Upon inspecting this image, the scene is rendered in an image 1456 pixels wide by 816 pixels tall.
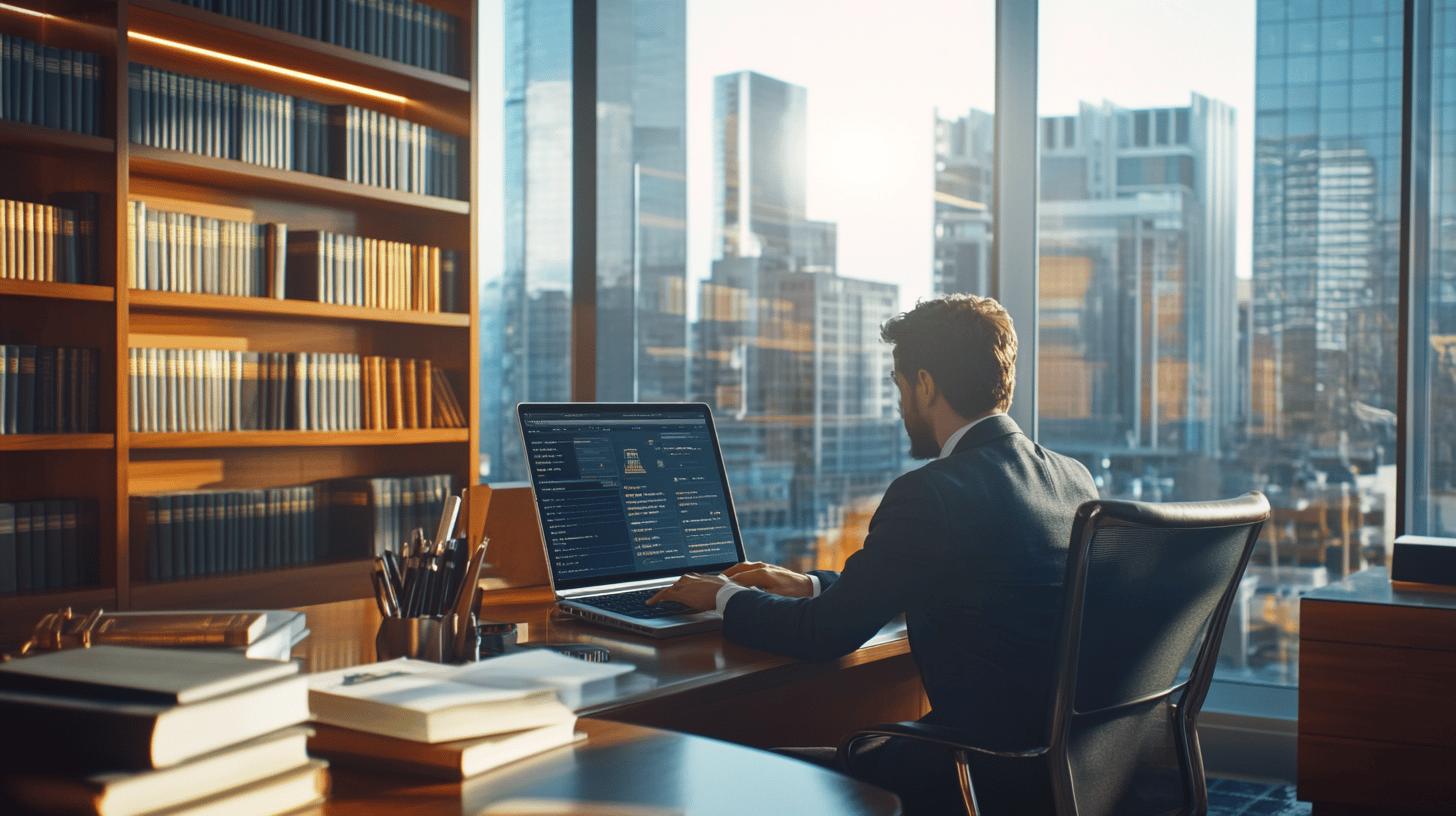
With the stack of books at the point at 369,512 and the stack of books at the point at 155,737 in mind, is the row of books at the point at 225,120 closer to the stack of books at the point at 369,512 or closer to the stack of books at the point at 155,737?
the stack of books at the point at 369,512

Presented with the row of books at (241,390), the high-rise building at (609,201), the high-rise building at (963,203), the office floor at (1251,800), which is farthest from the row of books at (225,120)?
the office floor at (1251,800)

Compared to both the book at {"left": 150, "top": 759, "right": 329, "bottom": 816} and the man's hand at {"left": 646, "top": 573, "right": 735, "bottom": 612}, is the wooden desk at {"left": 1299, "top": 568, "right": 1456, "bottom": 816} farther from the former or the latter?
the book at {"left": 150, "top": 759, "right": 329, "bottom": 816}

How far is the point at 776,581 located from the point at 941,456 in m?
0.36

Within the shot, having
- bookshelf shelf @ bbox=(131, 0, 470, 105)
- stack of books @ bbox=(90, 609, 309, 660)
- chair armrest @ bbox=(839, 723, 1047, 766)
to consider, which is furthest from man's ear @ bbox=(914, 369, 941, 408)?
bookshelf shelf @ bbox=(131, 0, 470, 105)

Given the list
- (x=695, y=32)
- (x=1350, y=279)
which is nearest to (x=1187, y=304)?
(x=1350, y=279)

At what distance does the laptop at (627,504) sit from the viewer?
2.24m

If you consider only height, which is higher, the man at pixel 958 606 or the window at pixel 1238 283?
the window at pixel 1238 283

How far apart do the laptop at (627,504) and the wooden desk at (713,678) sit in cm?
9

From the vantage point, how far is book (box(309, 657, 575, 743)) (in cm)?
120

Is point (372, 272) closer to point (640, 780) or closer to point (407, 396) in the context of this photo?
point (407, 396)

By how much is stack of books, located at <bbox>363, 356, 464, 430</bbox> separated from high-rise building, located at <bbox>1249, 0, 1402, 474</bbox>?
2629 mm

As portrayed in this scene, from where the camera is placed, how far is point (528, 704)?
1.28m

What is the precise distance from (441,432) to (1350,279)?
291 centimetres

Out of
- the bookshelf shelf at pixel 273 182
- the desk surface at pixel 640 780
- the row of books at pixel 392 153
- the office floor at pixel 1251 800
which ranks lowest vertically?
the office floor at pixel 1251 800
